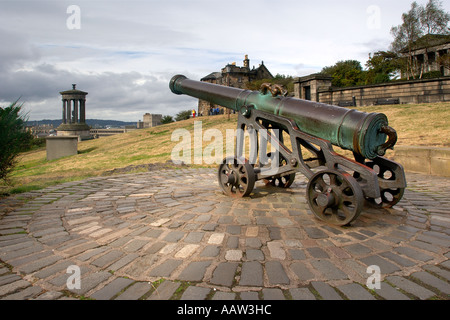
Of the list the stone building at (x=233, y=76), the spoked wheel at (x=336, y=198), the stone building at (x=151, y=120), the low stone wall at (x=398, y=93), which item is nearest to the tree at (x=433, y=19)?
the low stone wall at (x=398, y=93)

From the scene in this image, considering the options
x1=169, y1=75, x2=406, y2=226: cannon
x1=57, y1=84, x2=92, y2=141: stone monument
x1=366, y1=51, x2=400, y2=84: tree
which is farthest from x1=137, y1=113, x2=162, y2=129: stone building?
x1=169, y1=75, x2=406, y2=226: cannon

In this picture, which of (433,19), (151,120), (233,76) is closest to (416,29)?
(433,19)

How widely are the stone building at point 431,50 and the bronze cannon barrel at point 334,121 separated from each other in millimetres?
40481

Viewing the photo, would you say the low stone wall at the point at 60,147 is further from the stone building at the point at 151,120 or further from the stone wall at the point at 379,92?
the stone building at the point at 151,120

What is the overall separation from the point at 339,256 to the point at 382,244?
1.97ft

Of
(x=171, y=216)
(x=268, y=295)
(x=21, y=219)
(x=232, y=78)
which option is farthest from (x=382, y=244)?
(x=232, y=78)

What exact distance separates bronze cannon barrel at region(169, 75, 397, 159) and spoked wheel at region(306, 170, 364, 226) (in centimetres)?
43

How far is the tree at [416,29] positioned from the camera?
3384 cm

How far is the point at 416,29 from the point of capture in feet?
115

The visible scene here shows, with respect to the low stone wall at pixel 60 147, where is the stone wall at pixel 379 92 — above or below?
above

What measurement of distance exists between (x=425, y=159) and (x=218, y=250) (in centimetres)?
711

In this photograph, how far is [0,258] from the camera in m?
A: 2.78

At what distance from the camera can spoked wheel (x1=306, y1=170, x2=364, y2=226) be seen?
3183mm
